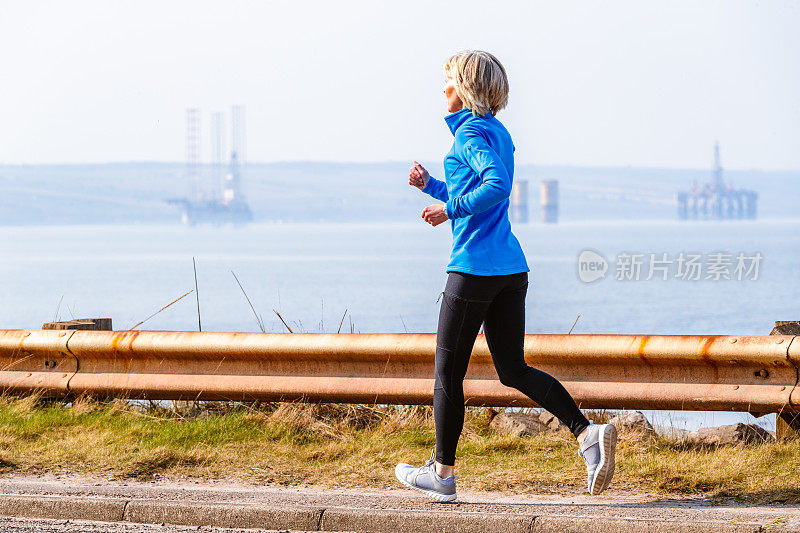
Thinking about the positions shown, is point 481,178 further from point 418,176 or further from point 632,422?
point 632,422

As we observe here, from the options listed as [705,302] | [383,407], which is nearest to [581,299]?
[705,302]

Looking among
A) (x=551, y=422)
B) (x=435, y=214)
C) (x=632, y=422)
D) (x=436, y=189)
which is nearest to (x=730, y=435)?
(x=632, y=422)

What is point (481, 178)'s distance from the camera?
13.9 ft

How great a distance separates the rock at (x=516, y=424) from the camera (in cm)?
577

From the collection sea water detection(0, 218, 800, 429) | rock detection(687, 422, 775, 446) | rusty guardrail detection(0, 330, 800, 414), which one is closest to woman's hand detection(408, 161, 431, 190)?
rusty guardrail detection(0, 330, 800, 414)

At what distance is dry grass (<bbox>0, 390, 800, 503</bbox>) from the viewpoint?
15.9 ft

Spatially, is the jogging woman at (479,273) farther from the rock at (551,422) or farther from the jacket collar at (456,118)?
the rock at (551,422)

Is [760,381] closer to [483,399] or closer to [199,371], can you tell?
[483,399]

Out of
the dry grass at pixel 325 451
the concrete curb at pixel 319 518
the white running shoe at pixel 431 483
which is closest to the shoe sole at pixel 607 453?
the concrete curb at pixel 319 518

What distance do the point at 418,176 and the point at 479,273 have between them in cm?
54

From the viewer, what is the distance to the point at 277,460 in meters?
5.32

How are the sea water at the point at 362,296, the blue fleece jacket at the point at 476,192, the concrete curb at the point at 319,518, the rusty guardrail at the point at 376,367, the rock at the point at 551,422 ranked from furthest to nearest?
the sea water at the point at 362,296
the rock at the point at 551,422
the rusty guardrail at the point at 376,367
the blue fleece jacket at the point at 476,192
the concrete curb at the point at 319,518

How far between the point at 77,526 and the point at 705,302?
175 feet

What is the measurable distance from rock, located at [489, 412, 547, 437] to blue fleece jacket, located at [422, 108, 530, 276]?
1694 mm
